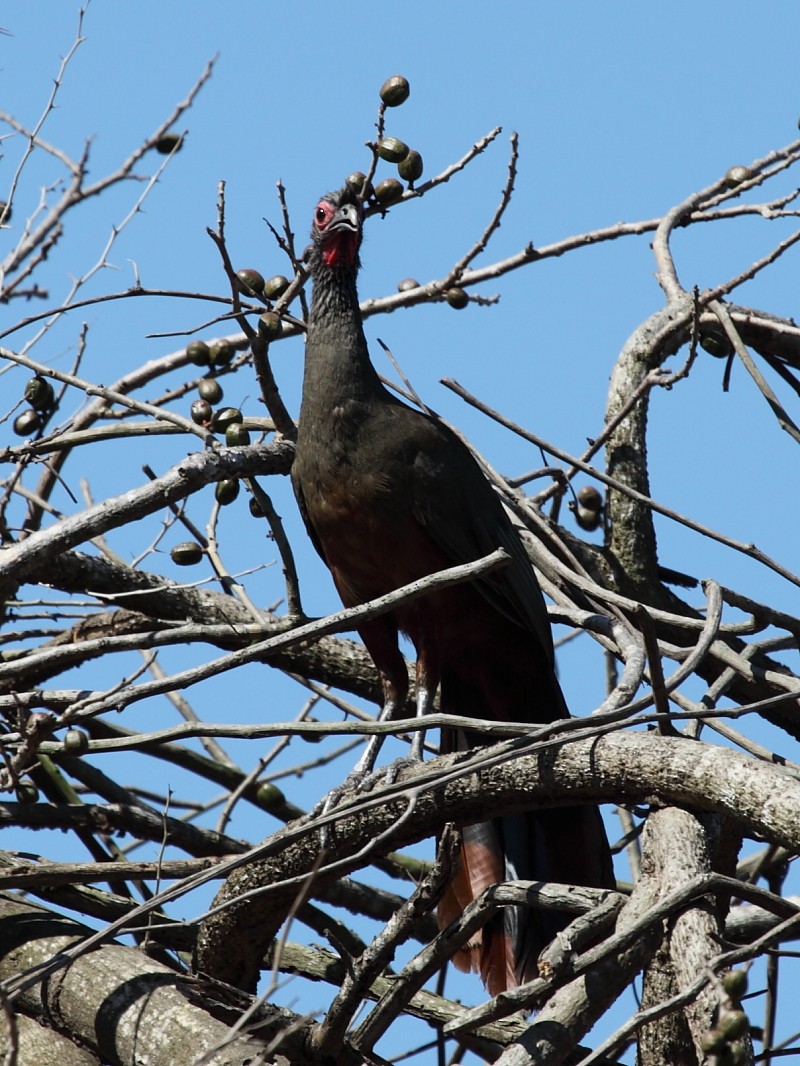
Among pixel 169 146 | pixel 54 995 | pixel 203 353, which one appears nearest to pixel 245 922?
pixel 54 995

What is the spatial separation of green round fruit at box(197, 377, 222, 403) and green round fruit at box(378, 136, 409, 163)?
0.92 meters

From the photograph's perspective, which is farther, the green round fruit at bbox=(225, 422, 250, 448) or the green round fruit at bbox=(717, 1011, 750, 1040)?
the green round fruit at bbox=(225, 422, 250, 448)

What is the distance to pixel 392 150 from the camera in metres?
3.70

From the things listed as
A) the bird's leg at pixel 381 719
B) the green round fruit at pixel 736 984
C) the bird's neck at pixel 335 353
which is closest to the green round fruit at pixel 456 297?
the bird's neck at pixel 335 353

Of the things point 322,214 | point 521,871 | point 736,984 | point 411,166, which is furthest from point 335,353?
point 736,984

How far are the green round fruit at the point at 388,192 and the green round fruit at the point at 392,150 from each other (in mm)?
100

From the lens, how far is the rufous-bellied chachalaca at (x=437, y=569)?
418 centimetres

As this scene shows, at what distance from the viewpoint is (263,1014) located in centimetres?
288

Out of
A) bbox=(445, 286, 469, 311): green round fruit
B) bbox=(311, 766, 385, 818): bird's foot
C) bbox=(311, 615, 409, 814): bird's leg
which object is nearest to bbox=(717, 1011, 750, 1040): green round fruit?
bbox=(311, 766, 385, 818): bird's foot

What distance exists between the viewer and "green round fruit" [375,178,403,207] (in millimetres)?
3822

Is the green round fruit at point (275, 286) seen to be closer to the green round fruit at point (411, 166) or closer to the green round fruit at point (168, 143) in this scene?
the green round fruit at point (411, 166)

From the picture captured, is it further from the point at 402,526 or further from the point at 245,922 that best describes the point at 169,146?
the point at 245,922

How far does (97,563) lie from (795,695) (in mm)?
2545

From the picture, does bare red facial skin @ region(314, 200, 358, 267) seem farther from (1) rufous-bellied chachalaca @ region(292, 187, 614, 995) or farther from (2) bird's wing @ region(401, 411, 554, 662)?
(2) bird's wing @ region(401, 411, 554, 662)
